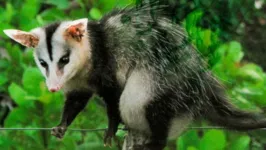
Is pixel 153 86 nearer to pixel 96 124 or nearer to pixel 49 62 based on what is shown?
pixel 49 62

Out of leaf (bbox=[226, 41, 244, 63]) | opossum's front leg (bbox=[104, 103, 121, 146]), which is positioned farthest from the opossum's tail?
leaf (bbox=[226, 41, 244, 63])

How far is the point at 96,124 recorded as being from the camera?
741cm

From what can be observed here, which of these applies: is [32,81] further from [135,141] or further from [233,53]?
[135,141]

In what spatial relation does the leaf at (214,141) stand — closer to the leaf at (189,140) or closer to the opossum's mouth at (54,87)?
the leaf at (189,140)

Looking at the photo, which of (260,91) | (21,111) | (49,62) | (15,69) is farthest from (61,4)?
(49,62)

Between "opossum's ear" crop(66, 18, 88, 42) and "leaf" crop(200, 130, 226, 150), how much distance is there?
51.4 inches

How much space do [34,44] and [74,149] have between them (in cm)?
154

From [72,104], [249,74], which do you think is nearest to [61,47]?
[72,104]

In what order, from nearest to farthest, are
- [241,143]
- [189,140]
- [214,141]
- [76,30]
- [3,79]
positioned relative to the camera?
[76,30] → [214,141] → [241,143] → [189,140] → [3,79]

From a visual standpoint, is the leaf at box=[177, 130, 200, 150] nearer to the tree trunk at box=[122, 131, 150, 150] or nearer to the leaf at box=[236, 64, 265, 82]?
the leaf at box=[236, 64, 265, 82]

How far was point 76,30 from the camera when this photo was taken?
552 cm

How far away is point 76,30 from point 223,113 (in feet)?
3.34

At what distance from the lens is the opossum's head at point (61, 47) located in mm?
5398

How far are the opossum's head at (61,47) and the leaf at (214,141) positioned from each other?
121cm
